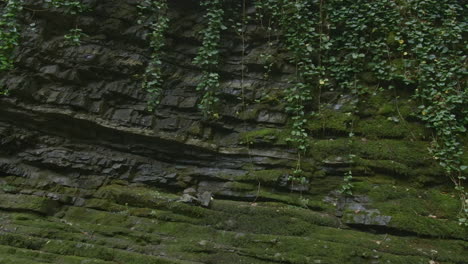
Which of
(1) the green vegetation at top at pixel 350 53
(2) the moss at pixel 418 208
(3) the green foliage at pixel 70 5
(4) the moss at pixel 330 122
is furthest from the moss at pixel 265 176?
(3) the green foliage at pixel 70 5

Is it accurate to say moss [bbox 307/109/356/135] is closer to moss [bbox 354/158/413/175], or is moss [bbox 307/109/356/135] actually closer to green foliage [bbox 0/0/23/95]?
moss [bbox 354/158/413/175]

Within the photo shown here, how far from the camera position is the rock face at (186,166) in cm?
459

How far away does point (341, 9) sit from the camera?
276 inches

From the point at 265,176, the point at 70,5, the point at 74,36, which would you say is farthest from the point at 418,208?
the point at 70,5

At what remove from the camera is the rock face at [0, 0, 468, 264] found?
4590 millimetres

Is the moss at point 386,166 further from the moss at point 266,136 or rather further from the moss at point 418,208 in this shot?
the moss at point 266,136

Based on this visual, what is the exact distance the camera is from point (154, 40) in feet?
23.6

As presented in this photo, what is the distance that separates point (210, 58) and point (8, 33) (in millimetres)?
3813

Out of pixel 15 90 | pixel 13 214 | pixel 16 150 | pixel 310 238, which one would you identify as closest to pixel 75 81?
pixel 15 90

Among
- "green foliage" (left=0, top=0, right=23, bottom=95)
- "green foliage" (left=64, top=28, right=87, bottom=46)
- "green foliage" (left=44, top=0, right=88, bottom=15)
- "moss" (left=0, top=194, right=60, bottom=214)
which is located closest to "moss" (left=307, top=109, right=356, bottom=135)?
"moss" (left=0, top=194, right=60, bottom=214)

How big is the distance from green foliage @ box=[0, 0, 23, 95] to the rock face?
217mm

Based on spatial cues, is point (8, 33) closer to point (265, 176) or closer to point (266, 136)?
point (266, 136)

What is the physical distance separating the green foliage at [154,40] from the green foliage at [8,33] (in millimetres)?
2298

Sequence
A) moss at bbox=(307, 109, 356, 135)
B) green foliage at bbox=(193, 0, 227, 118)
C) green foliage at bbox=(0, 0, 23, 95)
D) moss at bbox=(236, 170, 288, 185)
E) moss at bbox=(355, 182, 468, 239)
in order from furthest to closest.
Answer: green foliage at bbox=(193, 0, 227, 118), green foliage at bbox=(0, 0, 23, 95), moss at bbox=(307, 109, 356, 135), moss at bbox=(236, 170, 288, 185), moss at bbox=(355, 182, 468, 239)
